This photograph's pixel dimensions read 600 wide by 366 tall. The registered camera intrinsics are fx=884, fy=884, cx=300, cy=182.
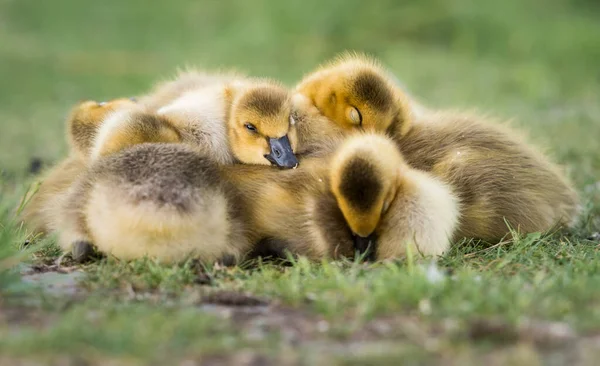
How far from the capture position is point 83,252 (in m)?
3.63

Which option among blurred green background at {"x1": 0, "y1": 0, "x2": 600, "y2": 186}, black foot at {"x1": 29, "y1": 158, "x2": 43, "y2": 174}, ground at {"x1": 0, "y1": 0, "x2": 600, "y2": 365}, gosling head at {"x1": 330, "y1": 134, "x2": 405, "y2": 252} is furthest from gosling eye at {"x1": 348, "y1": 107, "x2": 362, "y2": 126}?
blurred green background at {"x1": 0, "y1": 0, "x2": 600, "y2": 186}

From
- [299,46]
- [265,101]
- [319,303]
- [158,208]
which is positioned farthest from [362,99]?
[299,46]

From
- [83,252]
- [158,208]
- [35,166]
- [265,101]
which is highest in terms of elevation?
[265,101]

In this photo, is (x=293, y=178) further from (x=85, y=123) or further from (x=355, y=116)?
(x=85, y=123)

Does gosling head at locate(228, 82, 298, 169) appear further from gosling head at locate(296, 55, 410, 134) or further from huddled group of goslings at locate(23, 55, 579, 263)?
gosling head at locate(296, 55, 410, 134)

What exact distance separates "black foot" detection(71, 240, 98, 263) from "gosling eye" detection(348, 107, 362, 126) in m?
1.40

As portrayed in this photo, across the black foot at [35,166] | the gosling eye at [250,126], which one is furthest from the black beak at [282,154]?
the black foot at [35,166]

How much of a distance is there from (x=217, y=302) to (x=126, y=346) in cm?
61

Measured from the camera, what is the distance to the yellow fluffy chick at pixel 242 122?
4.01m

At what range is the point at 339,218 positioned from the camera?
3.56m

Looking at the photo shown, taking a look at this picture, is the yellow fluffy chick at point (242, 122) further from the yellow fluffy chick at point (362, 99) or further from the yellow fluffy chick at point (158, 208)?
the yellow fluffy chick at point (158, 208)

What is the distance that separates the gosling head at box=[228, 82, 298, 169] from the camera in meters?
3.98

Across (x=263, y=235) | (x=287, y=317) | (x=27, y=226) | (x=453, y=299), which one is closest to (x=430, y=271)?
(x=453, y=299)

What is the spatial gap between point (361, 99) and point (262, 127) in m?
0.53
